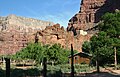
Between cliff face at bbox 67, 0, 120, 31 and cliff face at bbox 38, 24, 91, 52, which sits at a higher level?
cliff face at bbox 67, 0, 120, 31

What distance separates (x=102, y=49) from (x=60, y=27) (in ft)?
179

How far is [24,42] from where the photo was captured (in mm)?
110938

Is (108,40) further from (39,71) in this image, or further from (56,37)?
(56,37)

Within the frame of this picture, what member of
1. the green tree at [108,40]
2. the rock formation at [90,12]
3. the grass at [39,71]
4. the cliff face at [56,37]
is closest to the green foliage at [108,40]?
the green tree at [108,40]

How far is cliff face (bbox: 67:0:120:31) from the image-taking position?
148 meters

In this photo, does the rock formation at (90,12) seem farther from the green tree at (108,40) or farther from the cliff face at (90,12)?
the green tree at (108,40)

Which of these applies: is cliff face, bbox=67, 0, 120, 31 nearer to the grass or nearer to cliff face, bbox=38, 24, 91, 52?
cliff face, bbox=38, 24, 91, 52

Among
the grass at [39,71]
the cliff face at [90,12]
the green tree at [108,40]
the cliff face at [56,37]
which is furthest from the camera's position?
the cliff face at [90,12]

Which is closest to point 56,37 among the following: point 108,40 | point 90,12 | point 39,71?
point 108,40

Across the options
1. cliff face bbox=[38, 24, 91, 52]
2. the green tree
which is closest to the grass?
the green tree

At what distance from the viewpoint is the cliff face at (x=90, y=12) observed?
148 metres

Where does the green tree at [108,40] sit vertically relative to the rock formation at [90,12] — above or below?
below

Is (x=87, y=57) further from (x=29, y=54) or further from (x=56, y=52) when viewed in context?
(x=29, y=54)

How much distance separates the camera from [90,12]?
15700 centimetres
